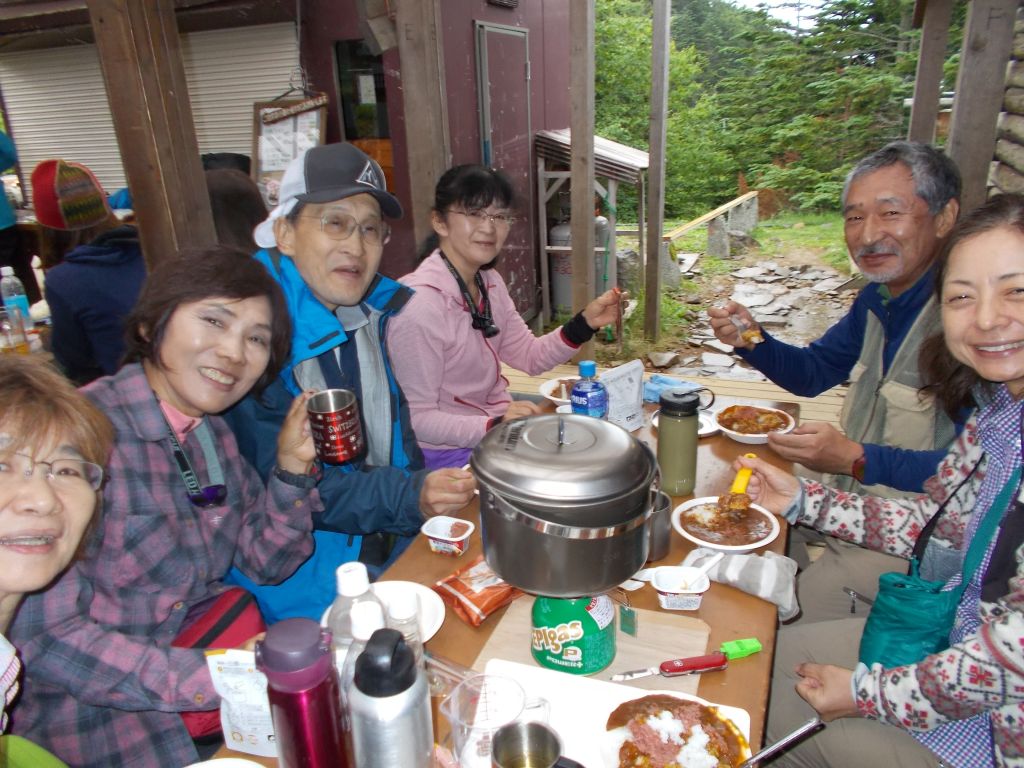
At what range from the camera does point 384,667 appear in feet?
2.95

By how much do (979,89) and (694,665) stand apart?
10.9 feet

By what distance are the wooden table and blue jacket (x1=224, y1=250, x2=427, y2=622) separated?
0.74ft

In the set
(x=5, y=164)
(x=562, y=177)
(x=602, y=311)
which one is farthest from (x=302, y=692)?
(x=562, y=177)

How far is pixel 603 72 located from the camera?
1561 centimetres

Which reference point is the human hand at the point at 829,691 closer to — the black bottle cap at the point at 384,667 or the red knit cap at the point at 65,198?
the black bottle cap at the point at 384,667

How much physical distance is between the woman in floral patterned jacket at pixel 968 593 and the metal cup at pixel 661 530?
450 mm

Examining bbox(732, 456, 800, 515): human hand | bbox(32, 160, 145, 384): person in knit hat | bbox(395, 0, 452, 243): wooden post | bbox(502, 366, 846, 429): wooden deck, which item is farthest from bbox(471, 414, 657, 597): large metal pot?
bbox(502, 366, 846, 429): wooden deck

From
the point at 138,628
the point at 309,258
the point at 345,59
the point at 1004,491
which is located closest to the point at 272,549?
the point at 138,628

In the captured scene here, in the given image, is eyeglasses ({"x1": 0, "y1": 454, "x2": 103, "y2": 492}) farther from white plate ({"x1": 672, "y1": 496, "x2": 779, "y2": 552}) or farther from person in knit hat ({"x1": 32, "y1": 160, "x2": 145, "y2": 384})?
person in knit hat ({"x1": 32, "y1": 160, "x2": 145, "y2": 384})

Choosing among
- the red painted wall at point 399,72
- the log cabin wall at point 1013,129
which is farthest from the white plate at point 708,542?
the red painted wall at point 399,72

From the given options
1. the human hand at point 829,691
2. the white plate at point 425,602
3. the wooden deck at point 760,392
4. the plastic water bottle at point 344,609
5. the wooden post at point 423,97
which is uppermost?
the wooden post at point 423,97

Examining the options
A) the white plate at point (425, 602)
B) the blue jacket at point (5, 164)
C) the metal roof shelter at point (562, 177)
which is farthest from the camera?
the metal roof shelter at point (562, 177)

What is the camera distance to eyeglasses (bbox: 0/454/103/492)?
125 cm

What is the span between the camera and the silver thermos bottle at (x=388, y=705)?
90cm
